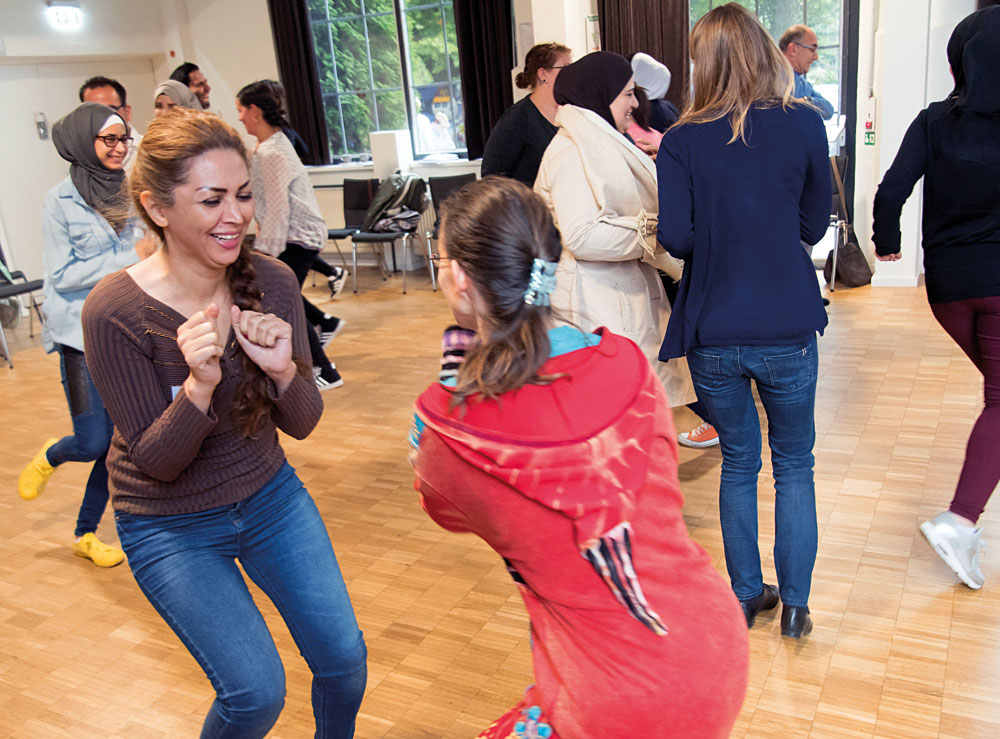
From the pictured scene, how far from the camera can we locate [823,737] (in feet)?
6.93

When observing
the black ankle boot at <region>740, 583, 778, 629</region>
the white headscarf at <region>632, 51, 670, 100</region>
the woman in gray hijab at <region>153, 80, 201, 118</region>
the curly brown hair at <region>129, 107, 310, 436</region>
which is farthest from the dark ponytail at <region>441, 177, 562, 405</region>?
the woman in gray hijab at <region>153, 80, 201, 118</region>

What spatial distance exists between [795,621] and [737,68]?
1499mm

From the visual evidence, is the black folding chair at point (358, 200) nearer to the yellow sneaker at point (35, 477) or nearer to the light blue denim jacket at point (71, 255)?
the yellow sneaker at point (35, 477)

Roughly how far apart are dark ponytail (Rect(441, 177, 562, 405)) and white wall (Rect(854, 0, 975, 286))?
5411 millimetres

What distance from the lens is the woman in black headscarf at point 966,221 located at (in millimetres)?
2391

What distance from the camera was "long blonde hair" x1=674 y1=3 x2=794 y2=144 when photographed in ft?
6.99

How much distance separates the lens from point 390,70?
9.11 metres

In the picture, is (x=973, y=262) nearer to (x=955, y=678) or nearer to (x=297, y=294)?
(x=955, y=678)

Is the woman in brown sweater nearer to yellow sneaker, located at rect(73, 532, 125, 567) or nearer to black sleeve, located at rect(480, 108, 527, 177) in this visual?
yellow sneaker, located at rect(73, 532, 125, 567)

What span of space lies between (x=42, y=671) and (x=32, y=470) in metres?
0.98

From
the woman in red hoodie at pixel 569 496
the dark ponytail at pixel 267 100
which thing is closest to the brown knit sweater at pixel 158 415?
the woman in red hoodie at pixel 569 496

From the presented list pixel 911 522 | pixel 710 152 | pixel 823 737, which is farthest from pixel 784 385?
pixel 911 522

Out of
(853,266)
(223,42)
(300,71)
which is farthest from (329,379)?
(223,42)

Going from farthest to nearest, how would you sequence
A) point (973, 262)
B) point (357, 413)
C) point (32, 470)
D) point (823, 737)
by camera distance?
point (357, 413) < point (32, 470) < point (973, 262) < point (823, 737)
